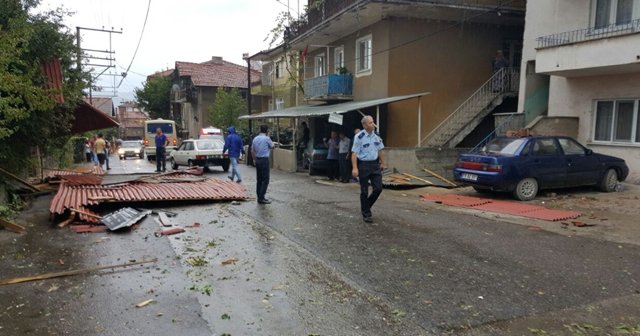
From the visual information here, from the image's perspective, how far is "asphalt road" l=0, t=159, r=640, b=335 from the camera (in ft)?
13.0

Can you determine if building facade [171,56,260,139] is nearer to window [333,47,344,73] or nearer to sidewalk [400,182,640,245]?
window [333,47,344,73]

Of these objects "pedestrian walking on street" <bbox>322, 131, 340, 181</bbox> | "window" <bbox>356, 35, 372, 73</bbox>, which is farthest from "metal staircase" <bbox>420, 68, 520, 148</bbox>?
"window" <bbox>356, 35, 372, 73</bbox>

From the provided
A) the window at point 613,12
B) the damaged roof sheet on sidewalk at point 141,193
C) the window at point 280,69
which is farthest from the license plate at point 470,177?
the window at point 280,69

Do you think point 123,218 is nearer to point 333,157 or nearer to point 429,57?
point 333,157

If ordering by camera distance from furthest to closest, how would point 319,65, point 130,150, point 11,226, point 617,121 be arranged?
point 130,150 < point 319,65 < point 617,121 < point 11,226

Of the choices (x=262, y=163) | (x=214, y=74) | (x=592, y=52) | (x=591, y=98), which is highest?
(x=214, y=74)

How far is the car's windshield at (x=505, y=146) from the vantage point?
10.8m

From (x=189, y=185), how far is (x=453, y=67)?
12.4m

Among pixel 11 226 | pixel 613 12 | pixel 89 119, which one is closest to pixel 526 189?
pixel 613 12

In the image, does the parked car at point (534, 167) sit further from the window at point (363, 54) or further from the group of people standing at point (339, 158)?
the window at point (363, 54)

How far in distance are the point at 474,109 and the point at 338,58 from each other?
7847mm

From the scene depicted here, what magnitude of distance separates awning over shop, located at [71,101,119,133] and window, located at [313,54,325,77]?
1314 cm

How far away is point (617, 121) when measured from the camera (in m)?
12.9

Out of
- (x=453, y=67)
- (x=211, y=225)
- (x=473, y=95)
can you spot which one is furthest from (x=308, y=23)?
(x=211, y=225)
